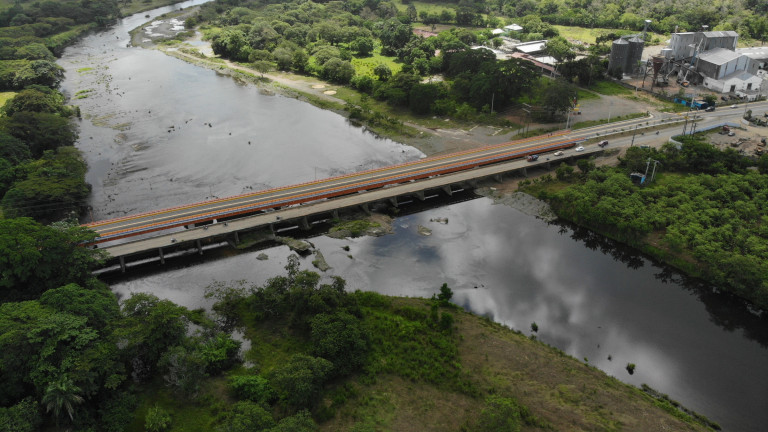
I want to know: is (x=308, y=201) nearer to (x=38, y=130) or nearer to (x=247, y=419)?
(x=247, y=419)

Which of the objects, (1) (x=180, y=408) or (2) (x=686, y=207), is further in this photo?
(2) (x=686, y=207)

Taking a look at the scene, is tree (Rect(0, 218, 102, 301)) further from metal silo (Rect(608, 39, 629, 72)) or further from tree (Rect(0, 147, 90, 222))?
metal silo (Rect(608, 39, 629, 72))

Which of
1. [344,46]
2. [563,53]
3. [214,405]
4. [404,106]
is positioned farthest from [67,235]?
[563,53]

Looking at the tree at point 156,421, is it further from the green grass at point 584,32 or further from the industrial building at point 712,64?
the green grass at point 584,32

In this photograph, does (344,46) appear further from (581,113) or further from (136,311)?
(136,311)

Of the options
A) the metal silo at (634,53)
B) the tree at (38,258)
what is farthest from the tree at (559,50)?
the tree at (38,258)

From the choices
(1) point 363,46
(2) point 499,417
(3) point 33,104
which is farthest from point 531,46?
(2) point 499,417
